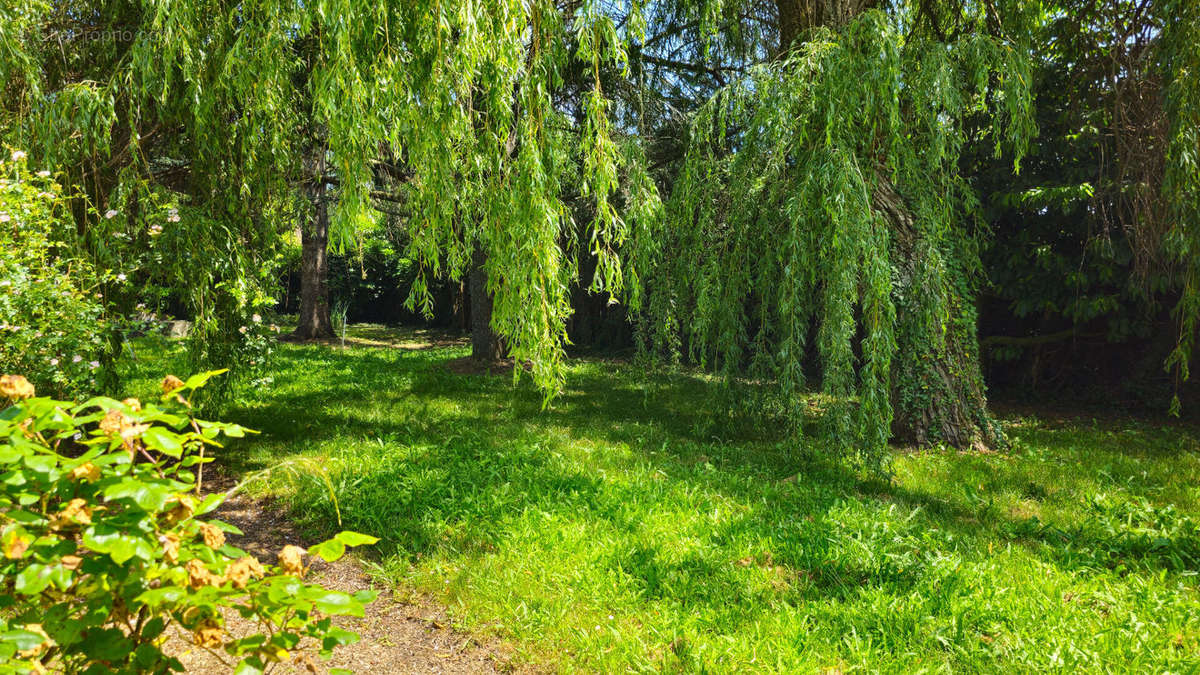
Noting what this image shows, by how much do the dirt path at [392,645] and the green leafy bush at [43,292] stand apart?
1.88 metres

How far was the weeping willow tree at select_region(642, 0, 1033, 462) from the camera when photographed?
4.55 meters

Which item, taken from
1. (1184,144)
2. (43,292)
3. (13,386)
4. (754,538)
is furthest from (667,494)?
(1184,144)

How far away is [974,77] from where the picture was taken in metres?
4.80

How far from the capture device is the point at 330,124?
3.49m

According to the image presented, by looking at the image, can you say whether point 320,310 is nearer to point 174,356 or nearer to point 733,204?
point 174,356

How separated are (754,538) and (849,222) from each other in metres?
2.27

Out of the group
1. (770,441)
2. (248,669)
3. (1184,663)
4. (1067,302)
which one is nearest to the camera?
(248,669)

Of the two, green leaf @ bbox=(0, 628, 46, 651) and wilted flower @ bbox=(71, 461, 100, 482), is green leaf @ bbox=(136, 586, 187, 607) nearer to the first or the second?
green leaf @ bbox=(0, 628, 46, 651)

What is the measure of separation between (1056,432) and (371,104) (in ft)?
24.9

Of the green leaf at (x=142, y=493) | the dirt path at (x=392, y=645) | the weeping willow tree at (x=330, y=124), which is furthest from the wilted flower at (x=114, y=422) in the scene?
the weeping willow tree at (x=330, y=124)

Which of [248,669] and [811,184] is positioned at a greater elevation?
[811,184]

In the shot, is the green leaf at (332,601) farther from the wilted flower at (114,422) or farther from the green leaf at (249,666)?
the wilted flower at (114,422)

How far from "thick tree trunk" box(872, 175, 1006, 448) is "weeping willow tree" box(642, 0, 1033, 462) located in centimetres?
2

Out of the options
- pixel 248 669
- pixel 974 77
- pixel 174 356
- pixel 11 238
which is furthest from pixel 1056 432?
pixel 174 356
